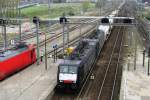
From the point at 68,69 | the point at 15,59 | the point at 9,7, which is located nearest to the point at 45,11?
the point at 9,7

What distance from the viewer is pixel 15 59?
3978cm

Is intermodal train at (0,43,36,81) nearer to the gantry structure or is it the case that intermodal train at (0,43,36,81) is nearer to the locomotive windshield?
the locomotive windshield

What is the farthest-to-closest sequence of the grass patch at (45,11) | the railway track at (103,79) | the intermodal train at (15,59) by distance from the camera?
the grass patch at (45,11), the intermodal train at (15,59), the railway track at (103,79)

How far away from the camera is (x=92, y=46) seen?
44062 mm

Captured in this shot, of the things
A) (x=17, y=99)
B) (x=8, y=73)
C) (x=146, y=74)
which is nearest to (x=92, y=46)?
(x=146, y=74)

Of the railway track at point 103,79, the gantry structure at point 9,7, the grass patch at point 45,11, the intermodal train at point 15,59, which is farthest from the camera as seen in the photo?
the grass patch at point 45,11

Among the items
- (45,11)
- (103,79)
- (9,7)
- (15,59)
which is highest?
(9,7)

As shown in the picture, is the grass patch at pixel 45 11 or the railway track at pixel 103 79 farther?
the grass patch at pixel 45 11

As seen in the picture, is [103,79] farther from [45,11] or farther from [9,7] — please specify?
[45,11]

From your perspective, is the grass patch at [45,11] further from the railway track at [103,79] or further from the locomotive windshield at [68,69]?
the locomotive windshield at [68,69]

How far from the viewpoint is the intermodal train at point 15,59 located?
37250mm

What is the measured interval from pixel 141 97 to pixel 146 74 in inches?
356

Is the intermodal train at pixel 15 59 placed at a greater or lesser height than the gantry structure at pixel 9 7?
lesser

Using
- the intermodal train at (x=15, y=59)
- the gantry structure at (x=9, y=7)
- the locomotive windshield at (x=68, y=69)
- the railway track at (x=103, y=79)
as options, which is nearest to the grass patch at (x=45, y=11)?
the gantry structure at (x=9, y=7)
